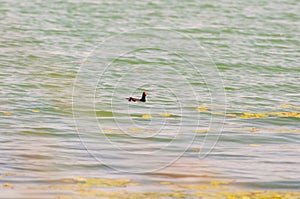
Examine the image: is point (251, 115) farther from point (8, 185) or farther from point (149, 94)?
point (8, 185)

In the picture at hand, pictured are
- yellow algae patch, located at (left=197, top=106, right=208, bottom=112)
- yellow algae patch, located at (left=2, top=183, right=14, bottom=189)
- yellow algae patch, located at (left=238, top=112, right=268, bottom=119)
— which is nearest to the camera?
yellow algae patch, located at (left=2, top=183, right=14, bottom=189)

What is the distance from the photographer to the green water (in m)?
9.75

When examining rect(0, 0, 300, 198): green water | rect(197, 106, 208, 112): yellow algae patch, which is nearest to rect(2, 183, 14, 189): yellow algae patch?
rect(0, 0, 300, 198): green water

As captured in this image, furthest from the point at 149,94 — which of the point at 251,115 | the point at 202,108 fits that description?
the point at 251,115

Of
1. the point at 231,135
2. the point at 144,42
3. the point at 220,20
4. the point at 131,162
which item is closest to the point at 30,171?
the point at 131,162

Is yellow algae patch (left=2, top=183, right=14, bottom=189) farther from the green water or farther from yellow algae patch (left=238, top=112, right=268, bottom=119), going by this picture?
yellow algae patch (left=238, top=112, right=268, bottom=119)

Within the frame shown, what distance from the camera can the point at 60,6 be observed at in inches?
976

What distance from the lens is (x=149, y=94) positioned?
14.2 metres

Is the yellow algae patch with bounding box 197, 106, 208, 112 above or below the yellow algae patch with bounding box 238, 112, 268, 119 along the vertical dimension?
below

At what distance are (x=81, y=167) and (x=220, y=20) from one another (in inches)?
572

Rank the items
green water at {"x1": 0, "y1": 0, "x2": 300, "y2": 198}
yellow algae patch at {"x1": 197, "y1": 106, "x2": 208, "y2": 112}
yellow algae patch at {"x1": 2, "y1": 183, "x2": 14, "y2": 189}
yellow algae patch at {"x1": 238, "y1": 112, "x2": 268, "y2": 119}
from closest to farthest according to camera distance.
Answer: yellow algae patch at {"x1": 2, "y1": 183, "x2": 14, "y2": 189} → green water at {"x1": 0, "y1": 0, "x2": 300, "y2": 198} → yellow algae patch at {"x1": 238, "y1": 112, "x2": 268, "y2": 119} → yellow algae patch at {"x1": 197, "y1": 106, "x2": 208, "y2": 112}

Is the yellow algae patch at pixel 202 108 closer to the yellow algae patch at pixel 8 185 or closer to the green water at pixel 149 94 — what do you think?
the green water at pixel 149 94

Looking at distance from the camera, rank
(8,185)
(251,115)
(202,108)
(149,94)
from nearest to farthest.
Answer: (8,185) → (251,115) → (202,108) → (149,94)

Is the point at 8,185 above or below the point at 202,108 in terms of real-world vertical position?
above
